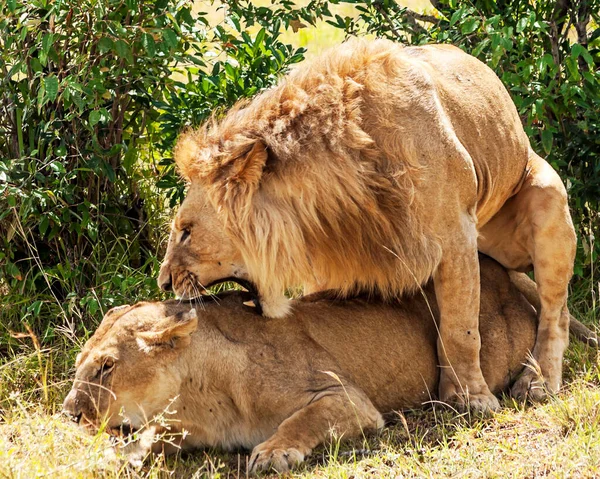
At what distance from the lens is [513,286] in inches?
183

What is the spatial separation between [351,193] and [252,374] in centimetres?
77

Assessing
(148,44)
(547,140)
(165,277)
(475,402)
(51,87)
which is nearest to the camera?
(165,277)

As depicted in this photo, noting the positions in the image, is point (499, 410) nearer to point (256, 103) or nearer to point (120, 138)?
point (256, 103)

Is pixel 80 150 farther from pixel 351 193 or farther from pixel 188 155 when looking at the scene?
pixel 351 193

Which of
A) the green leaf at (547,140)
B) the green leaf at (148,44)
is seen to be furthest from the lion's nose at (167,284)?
the green leaf at (547,140)

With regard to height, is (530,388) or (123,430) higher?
(123,430)

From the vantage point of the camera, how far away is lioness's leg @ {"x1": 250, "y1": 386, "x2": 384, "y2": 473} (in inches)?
138

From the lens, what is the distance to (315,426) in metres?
3.65

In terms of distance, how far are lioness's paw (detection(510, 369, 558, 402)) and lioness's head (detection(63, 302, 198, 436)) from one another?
143 centimetres

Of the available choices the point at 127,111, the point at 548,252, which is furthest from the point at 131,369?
the point at 127,111

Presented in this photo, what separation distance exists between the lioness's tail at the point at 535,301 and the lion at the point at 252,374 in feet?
1.71

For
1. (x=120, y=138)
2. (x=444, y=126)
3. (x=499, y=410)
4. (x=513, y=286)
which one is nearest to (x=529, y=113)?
(x=513, y=286)

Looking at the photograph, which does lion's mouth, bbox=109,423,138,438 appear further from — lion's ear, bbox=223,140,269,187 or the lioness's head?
lion's ear, bbox=223,140,269,187

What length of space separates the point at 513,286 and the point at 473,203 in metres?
0.72
